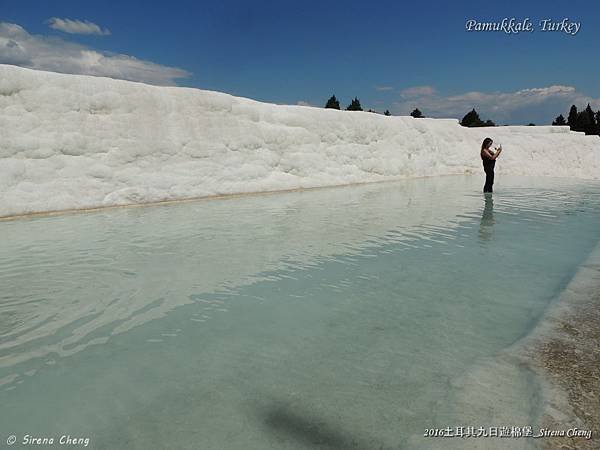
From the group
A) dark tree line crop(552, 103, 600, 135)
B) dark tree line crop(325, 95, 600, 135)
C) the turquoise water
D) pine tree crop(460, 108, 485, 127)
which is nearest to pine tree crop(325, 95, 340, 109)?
dark tree line crop(325, 95, 600, 135)

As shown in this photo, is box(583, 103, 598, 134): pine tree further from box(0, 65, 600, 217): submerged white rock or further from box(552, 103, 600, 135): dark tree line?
box(0, 65, 600, 217): submerged white rock

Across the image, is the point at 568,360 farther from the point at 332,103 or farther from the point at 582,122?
the point at 582,122

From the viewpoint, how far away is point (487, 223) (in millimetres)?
7176

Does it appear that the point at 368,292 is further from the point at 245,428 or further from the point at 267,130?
the point at 267,130

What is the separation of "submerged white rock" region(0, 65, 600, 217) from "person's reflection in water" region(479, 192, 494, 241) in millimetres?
6108

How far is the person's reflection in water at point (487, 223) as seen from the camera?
6098 millimetres

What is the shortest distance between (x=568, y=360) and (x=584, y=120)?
5580cm

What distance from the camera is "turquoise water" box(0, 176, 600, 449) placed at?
1.88 meters

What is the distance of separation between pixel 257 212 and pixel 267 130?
532 centimetres

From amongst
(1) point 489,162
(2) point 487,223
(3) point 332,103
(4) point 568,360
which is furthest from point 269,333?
(3) point 332,103

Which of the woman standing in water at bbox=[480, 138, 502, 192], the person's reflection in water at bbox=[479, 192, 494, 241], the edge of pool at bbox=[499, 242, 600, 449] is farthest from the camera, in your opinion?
the woman standing in water at bbox=[480, 138, 502, 192]

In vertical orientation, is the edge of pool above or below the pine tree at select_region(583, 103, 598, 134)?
below

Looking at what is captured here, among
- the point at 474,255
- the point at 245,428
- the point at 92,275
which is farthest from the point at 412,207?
the point at 245,428

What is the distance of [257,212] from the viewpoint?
27.6ft
